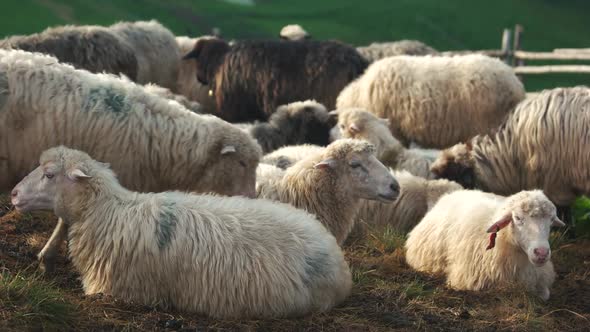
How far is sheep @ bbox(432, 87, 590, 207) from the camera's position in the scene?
25.9ft

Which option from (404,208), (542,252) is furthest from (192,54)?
(542,252)

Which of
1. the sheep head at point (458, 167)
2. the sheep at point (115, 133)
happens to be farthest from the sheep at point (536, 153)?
the sheep at point (115, 133)

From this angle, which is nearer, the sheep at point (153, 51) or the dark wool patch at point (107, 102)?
the dark wool patch at point (107, 102)

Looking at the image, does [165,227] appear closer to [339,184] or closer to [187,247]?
[187,247]

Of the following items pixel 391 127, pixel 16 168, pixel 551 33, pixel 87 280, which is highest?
pixel 16 168

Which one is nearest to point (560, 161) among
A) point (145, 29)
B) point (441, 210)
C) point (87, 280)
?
point (441, 210)

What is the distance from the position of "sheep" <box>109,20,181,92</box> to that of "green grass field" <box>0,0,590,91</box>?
16867mm

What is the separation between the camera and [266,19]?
120 feet

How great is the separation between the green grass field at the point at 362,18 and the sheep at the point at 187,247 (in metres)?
24.3

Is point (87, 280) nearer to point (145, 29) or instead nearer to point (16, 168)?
point (16, 168)

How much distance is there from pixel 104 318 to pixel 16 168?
1563 millimetres

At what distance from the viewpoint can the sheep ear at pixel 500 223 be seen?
18.8 feet

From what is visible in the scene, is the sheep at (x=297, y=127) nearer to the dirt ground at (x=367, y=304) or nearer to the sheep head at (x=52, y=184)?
the dirt ground at (x=367, y=304)

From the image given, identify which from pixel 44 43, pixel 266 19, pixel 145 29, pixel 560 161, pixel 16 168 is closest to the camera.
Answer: pixel 16 168
